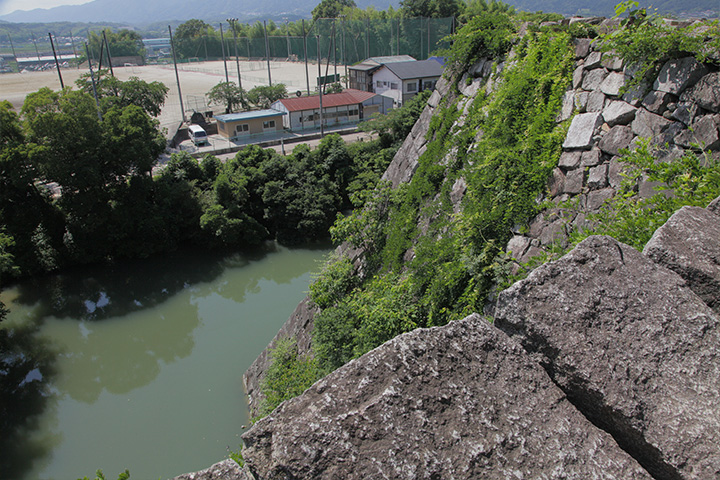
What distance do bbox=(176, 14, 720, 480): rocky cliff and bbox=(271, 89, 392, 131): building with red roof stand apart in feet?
104

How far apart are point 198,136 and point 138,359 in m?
19.7

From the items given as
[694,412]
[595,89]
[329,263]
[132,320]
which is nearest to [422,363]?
[694,412]

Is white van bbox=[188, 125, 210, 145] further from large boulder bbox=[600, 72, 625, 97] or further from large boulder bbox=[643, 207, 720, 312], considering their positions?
large boulder bbox=[643, 207, 720, 312]

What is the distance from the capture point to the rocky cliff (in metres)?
2.20

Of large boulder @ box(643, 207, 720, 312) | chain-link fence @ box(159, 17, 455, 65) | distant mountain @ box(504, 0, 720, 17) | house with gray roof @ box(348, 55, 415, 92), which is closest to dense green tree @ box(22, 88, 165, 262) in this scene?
distant mountain @ box(504, 0, 720, 17)

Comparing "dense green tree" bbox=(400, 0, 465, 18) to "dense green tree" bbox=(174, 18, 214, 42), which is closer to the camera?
"dense green tree" bbox=(400, 0, 465, 18)

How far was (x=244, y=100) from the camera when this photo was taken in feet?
118

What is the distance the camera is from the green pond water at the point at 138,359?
10.5 meters

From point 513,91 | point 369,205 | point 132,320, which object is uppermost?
point 513,91

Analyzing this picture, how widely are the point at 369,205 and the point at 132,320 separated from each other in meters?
10.8

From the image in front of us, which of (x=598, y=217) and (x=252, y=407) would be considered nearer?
(x=598, y=217)

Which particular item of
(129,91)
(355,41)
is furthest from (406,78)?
(355,41)

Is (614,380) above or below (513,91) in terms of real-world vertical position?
below

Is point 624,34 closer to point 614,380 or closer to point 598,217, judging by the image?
point 598,217
